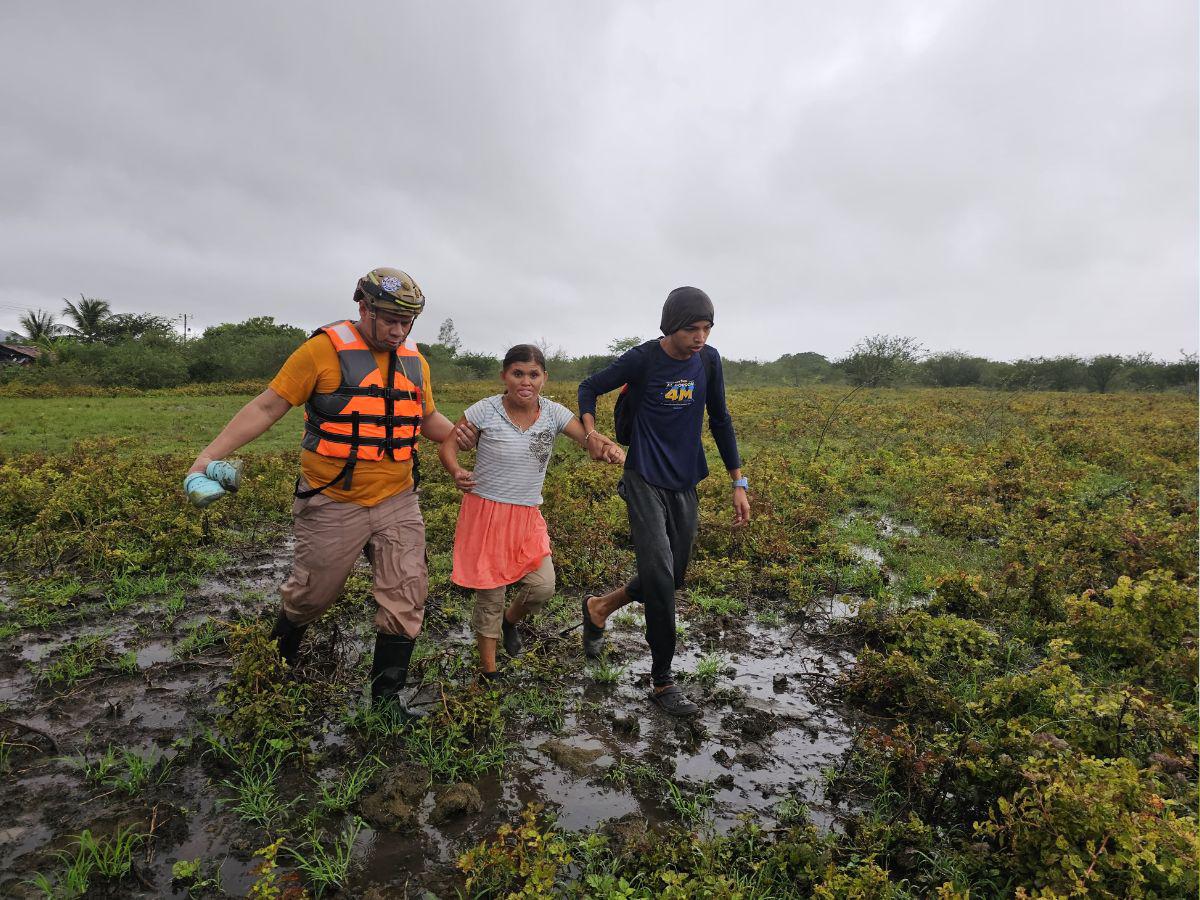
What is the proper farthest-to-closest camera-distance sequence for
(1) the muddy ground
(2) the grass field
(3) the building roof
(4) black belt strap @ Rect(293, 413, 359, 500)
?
(3) the building roof < (2) the grass field < (4) black belt strap @ Rect(293, 413, 359, 500) < (1) the muddy ground

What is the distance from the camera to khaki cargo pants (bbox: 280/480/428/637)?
3.16 metres

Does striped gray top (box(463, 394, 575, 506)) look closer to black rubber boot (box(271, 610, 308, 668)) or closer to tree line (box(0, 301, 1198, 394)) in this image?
black rubber boot (box(271, 610, 308, 668))

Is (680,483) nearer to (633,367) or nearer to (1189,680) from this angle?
(633,367)

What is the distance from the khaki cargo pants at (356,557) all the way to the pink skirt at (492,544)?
0.84 feet

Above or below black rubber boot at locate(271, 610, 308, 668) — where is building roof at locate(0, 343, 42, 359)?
above

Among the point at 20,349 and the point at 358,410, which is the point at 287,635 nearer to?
the point at 358,410

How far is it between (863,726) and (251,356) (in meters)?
43.3

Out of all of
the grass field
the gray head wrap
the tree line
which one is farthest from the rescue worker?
the tree line

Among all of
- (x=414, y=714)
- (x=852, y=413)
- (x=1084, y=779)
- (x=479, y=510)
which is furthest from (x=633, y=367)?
(x=852, y=413)

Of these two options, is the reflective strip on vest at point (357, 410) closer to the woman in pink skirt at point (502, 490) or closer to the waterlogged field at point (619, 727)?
the woman in pink skirt at point (502, 490)

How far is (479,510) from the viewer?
11.6ft

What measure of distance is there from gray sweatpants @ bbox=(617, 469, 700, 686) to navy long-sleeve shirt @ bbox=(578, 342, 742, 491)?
Result: 0.26ft

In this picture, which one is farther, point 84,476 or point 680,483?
point 84,476

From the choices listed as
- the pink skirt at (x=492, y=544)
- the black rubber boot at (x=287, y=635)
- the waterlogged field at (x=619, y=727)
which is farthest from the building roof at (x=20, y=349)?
the pink skirt at (x=492, y=544)
